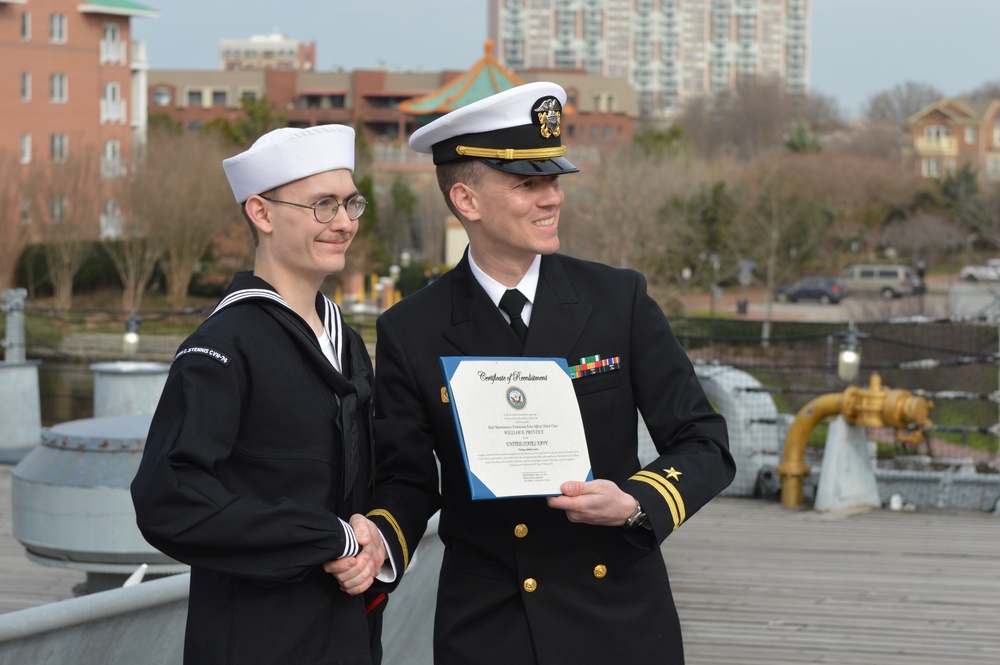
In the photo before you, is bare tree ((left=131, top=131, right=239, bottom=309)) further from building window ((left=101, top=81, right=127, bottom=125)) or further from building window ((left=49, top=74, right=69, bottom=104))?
building window ((left=101, top=81, right=127, bottom=125))

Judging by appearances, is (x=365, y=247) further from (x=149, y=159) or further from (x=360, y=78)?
(x=360, y=78)

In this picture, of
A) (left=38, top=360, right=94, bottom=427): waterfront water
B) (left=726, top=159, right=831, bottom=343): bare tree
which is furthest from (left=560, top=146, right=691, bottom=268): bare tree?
(left=38, top=360, right=94, bottom=427): waterfront water

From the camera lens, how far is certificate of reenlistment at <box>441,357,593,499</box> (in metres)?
2.32

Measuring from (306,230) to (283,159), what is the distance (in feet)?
A: 0.44

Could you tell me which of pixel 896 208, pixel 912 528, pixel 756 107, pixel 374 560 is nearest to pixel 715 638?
pixel 912 528

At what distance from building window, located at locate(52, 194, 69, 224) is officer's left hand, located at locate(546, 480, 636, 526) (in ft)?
136

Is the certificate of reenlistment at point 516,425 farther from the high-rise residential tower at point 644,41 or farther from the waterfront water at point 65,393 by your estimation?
the high-rise residential tower at point 644,41

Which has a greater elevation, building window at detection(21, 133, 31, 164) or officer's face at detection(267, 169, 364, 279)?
building window at detection(21, 133, 31, 164)

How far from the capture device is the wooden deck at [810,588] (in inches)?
203

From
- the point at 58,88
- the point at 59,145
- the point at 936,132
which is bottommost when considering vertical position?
the point at 59,145

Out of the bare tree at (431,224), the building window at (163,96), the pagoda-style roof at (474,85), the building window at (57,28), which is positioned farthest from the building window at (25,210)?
the building window at (163,96)

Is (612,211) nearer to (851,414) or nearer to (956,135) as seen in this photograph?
(851,414)

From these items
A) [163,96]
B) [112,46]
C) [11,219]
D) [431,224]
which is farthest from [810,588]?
[163,96]

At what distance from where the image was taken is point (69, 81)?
49.9 m
